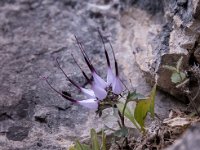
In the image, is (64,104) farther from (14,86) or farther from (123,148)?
(123,148)

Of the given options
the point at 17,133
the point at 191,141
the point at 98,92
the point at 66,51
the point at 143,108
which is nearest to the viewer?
the point at 191,141

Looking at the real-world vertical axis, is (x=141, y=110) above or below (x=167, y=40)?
below

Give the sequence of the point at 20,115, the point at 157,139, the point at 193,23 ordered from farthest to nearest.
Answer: the point at 20,115 → the point at 193,23 → the point at 157,139

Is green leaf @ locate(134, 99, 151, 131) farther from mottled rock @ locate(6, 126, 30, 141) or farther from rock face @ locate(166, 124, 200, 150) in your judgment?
rock face @ locate(166, 124, 200, 150)

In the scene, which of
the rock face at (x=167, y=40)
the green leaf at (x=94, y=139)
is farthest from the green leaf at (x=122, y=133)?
the rock face at (x=167, y=40)

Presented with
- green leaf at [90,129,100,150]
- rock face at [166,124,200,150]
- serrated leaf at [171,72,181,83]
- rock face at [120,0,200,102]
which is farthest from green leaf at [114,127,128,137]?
rock face at [166,124,200,150]

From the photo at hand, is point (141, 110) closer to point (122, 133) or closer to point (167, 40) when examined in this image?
point (122, 133)

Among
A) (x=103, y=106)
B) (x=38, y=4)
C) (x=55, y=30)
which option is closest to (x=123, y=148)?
(x=103, y=106)

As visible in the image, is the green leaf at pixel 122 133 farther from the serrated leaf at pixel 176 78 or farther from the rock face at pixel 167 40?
A: the rock face at pixel 167 40

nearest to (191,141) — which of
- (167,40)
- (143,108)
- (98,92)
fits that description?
(98,92)
